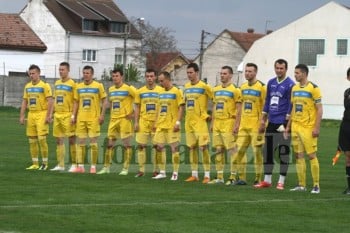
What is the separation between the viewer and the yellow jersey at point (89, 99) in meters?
18.9

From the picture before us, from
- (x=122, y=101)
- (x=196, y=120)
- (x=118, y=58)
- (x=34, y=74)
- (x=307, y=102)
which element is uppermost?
(x=118, y=58)

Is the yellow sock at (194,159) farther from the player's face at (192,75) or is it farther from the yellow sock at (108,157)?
the yellow sock at (108,157)

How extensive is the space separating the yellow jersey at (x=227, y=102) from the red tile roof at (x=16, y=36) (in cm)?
6244

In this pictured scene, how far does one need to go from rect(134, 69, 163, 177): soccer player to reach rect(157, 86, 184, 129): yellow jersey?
0.89ft

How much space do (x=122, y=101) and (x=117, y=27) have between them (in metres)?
74.2

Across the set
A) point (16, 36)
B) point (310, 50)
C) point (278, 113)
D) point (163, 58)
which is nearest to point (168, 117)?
point (278, 113)

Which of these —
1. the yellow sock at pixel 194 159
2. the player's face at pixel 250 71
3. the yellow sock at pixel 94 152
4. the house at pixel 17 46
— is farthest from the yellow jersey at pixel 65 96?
the house at pixel 17 46

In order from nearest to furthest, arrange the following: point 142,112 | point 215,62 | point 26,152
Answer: point 142,112 → point 26,152 → point 215,62

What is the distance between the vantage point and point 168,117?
18.1 m

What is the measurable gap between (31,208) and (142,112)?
244 inches

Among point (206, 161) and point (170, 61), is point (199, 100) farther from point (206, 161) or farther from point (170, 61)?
point (170, 61)

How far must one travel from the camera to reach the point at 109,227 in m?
11.1

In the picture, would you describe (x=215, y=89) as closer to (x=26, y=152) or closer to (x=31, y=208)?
(x=31, y=208)

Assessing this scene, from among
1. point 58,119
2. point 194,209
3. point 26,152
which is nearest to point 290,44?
point 26,152
